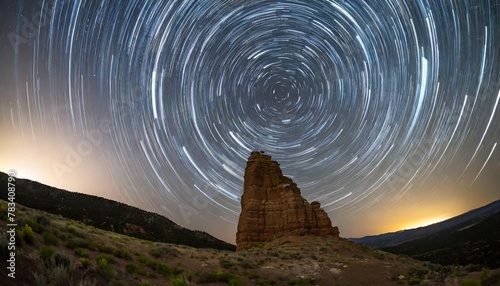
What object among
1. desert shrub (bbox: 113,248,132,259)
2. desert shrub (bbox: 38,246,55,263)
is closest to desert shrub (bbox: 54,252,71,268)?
desert shrub (bbox: 38,246,55,263)

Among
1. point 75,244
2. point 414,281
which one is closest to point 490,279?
point 414,281

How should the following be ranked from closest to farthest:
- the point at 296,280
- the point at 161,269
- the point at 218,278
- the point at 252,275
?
the point at 161,269 < the point at 218,278 < the point at 296,280 < the point at 252,275

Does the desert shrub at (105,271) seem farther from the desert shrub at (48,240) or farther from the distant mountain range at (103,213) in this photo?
the distant mountain range at (103,213)

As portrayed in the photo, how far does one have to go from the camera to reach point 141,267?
14281 mm

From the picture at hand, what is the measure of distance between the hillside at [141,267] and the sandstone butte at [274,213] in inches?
742

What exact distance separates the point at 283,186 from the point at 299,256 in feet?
85.1

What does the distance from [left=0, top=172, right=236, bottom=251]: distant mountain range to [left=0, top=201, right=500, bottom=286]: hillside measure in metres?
51.2

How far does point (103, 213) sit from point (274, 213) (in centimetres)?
4789

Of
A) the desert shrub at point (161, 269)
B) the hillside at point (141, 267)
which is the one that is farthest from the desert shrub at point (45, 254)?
the desert shrub at point (161, 269)

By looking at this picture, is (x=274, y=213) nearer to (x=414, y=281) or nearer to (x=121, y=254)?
(x=414, y=281)

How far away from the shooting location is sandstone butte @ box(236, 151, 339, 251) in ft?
153

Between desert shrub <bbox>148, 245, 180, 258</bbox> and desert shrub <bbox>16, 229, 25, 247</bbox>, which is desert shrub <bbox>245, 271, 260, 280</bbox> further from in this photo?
desert shrub <bbox>16, 229, 25, 247</bbox>

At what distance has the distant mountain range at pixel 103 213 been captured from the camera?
209ft

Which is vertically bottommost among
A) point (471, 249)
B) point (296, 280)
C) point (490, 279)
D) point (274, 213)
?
point (471, 249)
